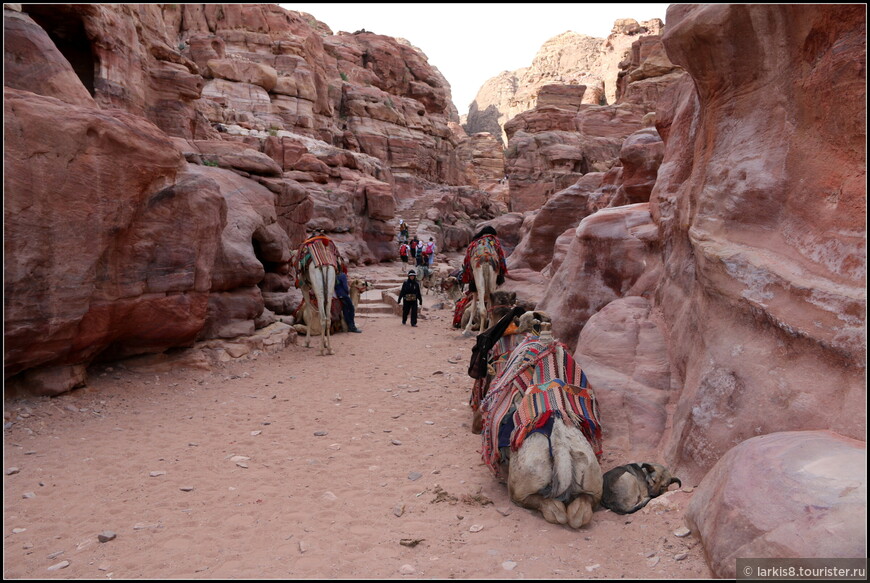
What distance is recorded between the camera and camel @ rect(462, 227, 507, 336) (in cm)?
993

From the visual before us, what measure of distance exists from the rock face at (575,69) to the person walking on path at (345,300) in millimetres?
40372

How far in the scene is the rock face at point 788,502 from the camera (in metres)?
1.96

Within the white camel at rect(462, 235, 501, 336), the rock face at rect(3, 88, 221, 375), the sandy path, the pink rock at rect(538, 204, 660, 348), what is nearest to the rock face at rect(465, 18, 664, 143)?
the white camel at rect(462, 235, 501, 336)

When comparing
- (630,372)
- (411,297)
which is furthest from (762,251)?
(411,297)

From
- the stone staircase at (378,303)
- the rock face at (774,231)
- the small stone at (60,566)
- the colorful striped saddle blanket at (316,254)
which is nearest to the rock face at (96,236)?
the colorful striped saddle blanket at (316,254)

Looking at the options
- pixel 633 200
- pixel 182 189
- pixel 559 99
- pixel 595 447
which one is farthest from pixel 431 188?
pixel 595 447

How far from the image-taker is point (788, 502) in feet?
7.11

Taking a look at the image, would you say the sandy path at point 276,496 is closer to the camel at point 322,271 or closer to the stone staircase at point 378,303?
the camel at point 322,271

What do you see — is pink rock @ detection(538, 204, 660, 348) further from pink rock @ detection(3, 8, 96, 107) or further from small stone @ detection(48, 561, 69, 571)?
pink rock @ detection(3, 8, 96, 107)

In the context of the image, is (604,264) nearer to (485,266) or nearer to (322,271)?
(485,266)

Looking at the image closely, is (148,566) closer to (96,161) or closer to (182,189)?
(96,161)

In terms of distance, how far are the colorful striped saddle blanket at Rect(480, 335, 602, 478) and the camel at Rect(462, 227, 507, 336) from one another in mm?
5632

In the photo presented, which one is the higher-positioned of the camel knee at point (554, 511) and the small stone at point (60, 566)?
the camel knee at point (554, 511)

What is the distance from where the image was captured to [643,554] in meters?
2.79
